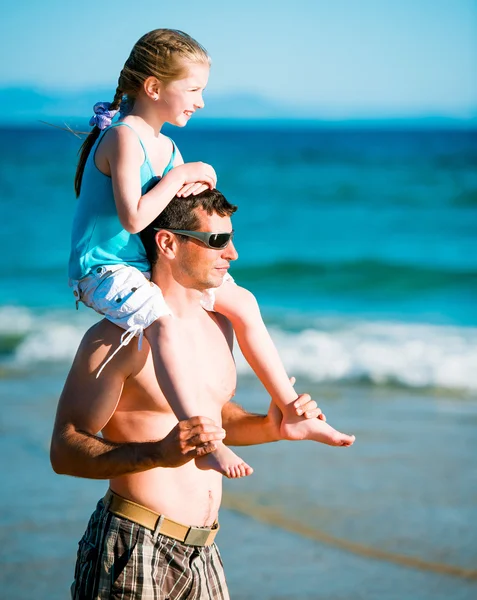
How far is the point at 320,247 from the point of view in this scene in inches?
803

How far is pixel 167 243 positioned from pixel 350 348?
27.5ft

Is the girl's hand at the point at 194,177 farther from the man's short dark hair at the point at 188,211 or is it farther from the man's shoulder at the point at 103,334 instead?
the man's shoulder at the point at 103,334

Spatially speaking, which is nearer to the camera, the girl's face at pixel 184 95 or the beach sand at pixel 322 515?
the girl's face at pixel 184 95

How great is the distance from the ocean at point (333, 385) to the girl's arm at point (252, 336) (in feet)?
7.73

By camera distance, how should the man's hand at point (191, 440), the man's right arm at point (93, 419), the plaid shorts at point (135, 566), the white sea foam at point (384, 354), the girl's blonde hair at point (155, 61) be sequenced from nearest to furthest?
1. the man's hand at point (191, 440)
2. the man's right arm at point (93, 419)
3. the plaid shorts at point (135, 566)
4. the girl's blonde hair at point (155, 61)
5. the white sea foam at point (384, 354)

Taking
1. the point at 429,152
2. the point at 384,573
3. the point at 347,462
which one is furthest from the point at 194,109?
the point at 429,152

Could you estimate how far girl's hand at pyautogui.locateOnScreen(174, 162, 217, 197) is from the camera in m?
3.05

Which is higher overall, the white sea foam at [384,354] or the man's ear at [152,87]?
the white sea foam at [384,354]

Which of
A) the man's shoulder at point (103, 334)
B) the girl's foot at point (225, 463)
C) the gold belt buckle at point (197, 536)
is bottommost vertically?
the gold belt buckle at point (197, 536)

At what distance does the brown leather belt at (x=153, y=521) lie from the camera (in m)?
3.08

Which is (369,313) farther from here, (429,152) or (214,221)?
(429,152)

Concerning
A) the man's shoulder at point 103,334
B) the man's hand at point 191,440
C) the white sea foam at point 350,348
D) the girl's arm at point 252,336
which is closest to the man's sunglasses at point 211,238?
the girl's arm at point 252,336

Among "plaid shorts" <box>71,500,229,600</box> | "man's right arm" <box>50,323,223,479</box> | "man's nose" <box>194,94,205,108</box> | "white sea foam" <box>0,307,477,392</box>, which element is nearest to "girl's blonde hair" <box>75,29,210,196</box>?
"man's nose" <box>194,94,205,108</box>

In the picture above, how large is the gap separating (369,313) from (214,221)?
11.5 meters
